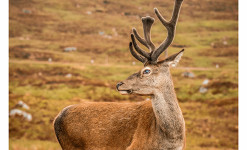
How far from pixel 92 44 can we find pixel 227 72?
32117 millimetres

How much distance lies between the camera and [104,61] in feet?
195

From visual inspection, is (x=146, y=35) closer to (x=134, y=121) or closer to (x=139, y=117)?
(x=139, y=117)

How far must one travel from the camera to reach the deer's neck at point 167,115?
6.77m

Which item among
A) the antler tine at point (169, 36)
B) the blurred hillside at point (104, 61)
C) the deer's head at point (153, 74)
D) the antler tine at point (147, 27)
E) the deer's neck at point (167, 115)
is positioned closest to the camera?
the deer's neck at point (167, 115)

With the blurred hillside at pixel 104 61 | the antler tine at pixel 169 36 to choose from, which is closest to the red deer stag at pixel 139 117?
the antler tine at pixel 169 36

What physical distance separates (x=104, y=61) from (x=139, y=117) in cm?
5227

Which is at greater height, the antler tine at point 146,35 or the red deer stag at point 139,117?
the antler tine at point 146,35

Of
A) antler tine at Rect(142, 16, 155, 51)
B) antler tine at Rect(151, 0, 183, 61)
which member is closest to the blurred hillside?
antler tine at Rect(142, 16, 155, 51)

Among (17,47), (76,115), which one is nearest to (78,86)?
(17,47)

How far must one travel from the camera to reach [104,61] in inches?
2344

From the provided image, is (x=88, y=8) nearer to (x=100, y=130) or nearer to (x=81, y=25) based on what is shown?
(x=81, y=25)

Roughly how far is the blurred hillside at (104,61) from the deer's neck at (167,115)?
701cm

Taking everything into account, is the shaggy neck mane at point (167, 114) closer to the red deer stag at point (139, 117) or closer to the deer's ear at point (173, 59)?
the red deer stag at point (139, 117)

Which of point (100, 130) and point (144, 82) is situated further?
point (100, 130)
